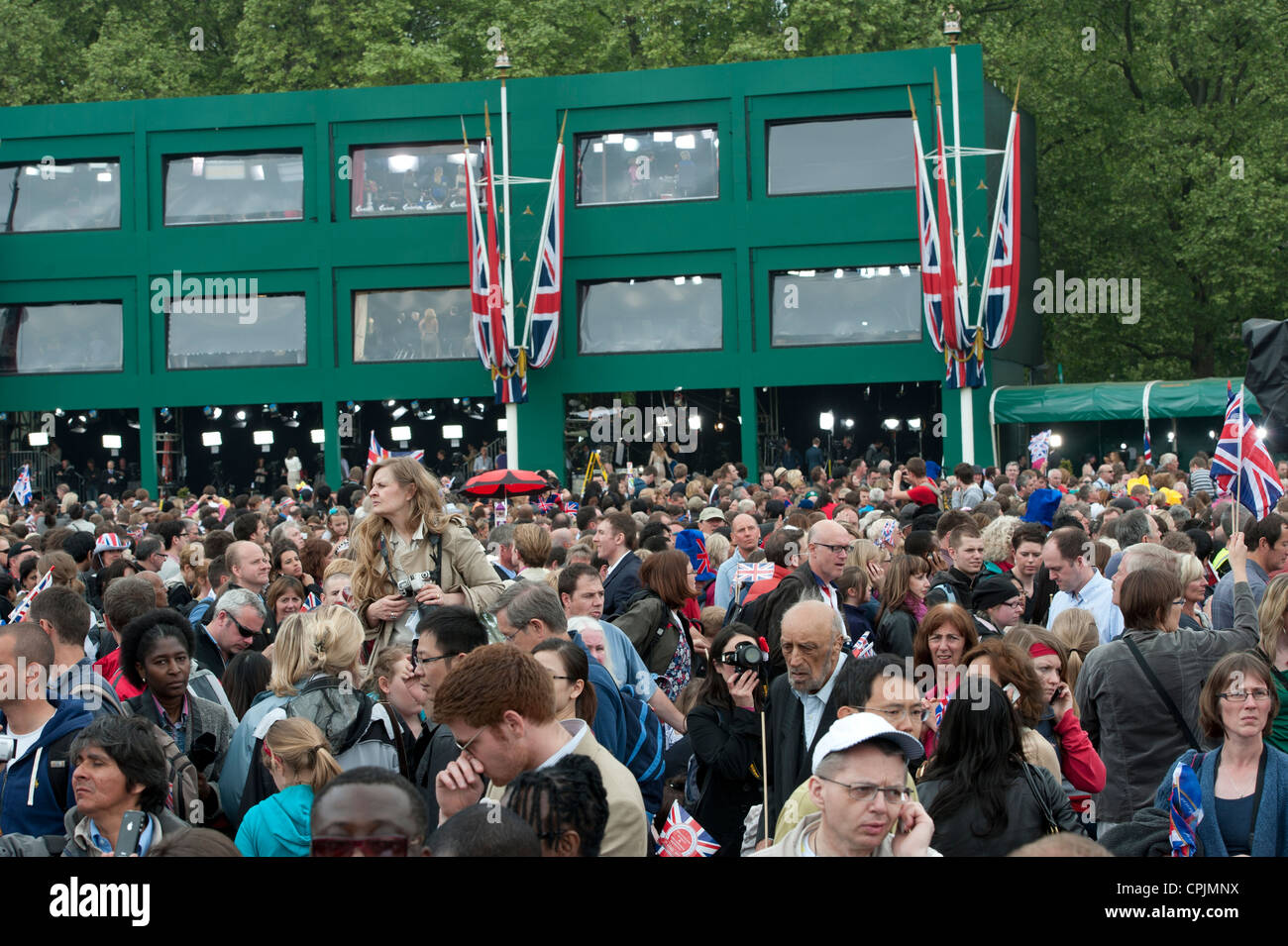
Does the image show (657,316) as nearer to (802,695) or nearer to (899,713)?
(802,695)

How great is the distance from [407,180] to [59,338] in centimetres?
973

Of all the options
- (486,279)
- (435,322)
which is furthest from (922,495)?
(435,322)

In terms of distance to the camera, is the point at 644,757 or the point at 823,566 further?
the point at 823,566

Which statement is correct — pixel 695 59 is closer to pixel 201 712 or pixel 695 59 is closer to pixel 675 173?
pixel 675 173

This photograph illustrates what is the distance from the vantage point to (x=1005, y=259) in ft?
101

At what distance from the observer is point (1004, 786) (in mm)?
5199

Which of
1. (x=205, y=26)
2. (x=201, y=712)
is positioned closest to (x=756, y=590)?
(x=201, y=712)

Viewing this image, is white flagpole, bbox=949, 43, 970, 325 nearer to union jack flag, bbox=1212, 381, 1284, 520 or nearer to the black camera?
union jack flag, bbox=1212, 381, 1284, 520

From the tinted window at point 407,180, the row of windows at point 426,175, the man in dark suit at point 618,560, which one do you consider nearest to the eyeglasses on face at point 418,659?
the man in dark suit at point 618,560

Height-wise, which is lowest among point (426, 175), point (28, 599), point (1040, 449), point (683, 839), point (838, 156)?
point (683, 839)

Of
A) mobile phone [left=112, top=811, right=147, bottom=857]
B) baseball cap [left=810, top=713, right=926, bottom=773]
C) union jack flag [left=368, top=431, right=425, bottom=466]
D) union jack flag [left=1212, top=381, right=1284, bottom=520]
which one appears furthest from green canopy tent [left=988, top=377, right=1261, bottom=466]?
mobile phone [left=112, top=811, right=147, bottom=857]

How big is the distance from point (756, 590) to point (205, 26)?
48992 millimetres

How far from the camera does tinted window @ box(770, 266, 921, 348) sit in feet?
110

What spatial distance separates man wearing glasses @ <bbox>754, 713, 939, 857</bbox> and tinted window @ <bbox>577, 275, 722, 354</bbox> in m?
30.3
